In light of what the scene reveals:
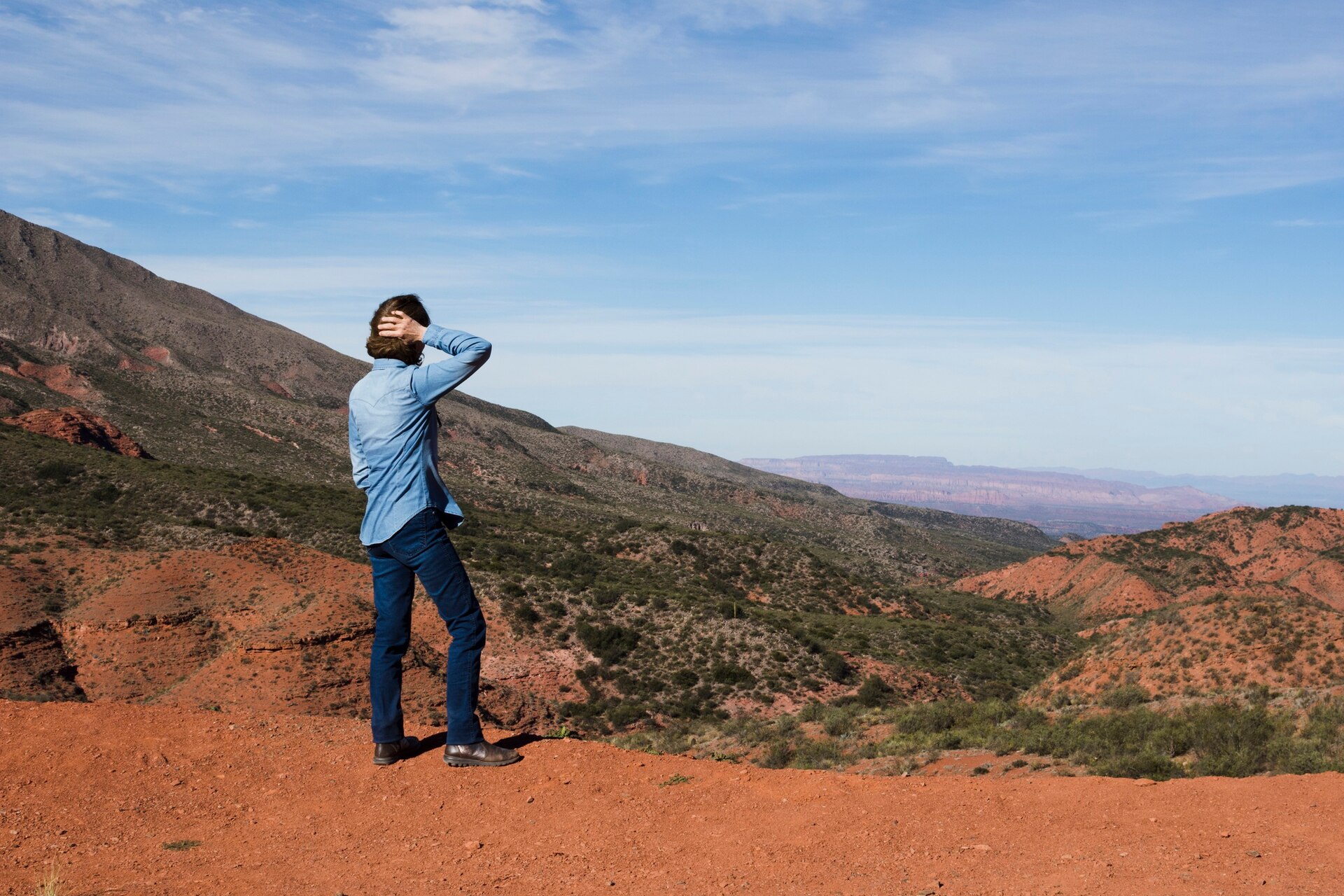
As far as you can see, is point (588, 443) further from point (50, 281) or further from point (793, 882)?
point (793, 882)

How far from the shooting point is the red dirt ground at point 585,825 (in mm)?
5137

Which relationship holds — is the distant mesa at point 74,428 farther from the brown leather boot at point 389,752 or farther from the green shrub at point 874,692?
the brown leather boot at point 389,752

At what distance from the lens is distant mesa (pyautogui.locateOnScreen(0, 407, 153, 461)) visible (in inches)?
2121

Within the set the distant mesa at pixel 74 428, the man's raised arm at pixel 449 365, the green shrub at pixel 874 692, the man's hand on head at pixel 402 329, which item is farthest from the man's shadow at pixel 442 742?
A: the distant mesa at pixel 74 428

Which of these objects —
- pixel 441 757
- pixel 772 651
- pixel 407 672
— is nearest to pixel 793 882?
pixel 441 757

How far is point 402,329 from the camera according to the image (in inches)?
266

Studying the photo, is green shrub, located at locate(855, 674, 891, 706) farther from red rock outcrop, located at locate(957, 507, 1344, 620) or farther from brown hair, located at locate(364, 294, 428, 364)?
red rock outcrop, located at locate(957, 507, 1344, 620)

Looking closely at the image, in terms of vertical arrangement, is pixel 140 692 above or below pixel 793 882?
below

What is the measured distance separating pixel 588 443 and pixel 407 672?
112 m

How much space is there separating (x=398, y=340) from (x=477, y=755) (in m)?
3.12

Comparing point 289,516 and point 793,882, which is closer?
point 793,882

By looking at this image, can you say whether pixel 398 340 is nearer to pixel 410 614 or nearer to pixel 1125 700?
pixel 410 614

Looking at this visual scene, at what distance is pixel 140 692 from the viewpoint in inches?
Result: 849

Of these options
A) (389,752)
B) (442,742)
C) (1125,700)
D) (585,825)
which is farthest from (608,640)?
(585,825)
